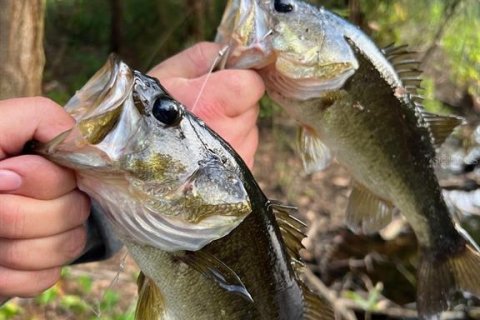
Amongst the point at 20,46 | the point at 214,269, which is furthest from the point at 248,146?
the point at 20,46

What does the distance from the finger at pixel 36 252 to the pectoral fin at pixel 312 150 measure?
0.79m

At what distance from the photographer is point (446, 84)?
205 inches

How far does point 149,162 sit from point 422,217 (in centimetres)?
102

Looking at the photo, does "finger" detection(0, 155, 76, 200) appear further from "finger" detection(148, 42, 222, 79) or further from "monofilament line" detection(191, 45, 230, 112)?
"finger" detection(148, 42, 222, 79)

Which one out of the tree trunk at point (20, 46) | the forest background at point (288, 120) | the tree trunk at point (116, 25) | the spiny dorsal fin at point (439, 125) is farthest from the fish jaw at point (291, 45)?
the tree trunk at point (116, 25)

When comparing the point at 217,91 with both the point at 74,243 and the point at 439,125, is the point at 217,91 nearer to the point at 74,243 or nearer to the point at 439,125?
the point at 74,243

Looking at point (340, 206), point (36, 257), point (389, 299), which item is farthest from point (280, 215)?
point (340, 206)

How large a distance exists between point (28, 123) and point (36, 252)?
Result: 194 millimetres

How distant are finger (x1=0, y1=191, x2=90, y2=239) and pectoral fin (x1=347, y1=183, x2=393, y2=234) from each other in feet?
3.19

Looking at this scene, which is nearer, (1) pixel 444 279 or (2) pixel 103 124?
(2) pixel 103 124

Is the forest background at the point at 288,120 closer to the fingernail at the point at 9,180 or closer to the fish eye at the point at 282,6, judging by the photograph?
the fish eye at the point at 282,6

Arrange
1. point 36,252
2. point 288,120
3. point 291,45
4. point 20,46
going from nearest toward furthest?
point 36,252 < point 291,45 < point 20,46 < point 288,120

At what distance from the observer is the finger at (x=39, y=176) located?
93 cm

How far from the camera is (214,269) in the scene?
103cm
